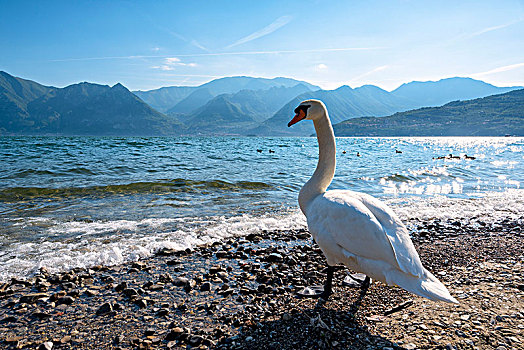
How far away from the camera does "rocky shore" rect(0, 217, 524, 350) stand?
3.22 metres

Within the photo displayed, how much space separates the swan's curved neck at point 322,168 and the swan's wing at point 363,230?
1.95 ft

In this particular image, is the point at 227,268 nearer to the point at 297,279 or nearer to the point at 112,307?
the point at 297,279

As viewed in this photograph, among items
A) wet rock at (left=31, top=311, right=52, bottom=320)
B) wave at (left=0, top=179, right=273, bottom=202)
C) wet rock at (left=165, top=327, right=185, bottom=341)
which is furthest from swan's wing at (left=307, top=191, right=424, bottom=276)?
wave at (left=0, top=179, right=273, bottom=202)

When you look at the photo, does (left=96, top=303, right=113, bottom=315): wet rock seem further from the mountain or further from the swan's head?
the mountain

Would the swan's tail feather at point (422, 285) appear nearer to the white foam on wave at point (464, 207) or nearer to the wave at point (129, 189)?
the white foam on wave at point (464, 207)

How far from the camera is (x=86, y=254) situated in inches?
227

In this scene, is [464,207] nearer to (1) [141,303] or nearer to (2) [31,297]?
(1) [141,303]

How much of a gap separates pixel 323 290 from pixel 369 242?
1346 millimetres

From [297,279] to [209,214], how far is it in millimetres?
→ 4916

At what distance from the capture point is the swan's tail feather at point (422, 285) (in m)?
2.87

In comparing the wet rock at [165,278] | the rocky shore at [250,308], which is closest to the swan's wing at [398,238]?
the rocky shore at [250,308]

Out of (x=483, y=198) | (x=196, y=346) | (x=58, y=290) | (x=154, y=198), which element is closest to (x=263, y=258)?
(x=196, y=346)

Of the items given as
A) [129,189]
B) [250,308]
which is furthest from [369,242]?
[129,189]

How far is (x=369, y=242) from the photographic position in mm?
3432
